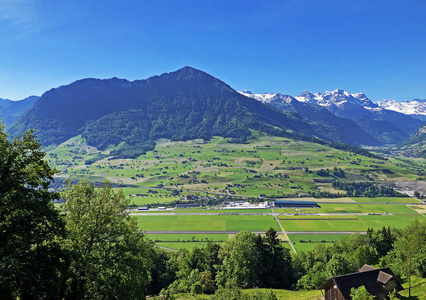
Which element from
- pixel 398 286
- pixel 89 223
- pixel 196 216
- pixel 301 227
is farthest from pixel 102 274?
pixel 196 216

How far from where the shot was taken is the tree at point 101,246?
23062mm

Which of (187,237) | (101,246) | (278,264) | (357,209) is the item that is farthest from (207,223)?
(101,246)

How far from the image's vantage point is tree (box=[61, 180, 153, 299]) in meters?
23.1

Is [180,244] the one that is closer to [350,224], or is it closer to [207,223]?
[207,223]

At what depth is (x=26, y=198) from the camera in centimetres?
1959

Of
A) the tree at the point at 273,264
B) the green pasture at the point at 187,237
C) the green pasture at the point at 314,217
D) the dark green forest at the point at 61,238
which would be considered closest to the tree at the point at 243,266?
A: the tree at the point at 273,264

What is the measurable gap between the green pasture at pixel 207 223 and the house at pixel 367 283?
10006 cm

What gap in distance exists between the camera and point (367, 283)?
44.9m

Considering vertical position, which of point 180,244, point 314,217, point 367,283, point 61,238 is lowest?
point 180,244

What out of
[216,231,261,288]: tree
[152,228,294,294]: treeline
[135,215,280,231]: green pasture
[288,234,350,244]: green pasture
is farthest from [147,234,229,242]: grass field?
[216,231,261,288]: tree

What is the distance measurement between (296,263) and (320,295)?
21417 millimetres

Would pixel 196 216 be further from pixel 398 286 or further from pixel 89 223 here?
pixel 89 223

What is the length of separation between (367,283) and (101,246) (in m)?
43.4

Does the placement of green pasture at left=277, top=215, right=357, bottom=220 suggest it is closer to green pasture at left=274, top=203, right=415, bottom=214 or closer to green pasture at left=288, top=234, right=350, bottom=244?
green pasture at left=274, top=203, right=415, bottom=214
